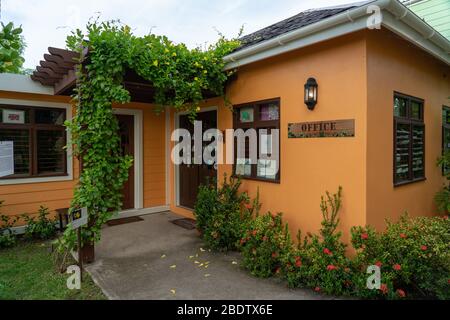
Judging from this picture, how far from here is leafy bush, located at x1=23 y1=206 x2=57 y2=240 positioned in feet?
17.3

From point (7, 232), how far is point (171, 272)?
358 centimetres

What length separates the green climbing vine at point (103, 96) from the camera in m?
3.71

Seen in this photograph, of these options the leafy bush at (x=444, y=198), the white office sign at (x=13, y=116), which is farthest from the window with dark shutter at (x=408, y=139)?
the white office sign at (x=13, y=116)

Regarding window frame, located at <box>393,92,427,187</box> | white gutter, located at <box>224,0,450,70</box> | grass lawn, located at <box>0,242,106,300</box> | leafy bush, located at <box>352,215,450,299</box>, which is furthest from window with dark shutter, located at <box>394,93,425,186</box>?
grass lawn, located at <box>0,242,106,300</box>

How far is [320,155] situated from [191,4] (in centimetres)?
807

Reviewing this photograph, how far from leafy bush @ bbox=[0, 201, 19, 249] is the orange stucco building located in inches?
6.6

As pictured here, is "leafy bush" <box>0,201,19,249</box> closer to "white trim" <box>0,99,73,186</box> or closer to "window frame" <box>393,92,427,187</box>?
"white trim" <box>0,99,73,186</box>

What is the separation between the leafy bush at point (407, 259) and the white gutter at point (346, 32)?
2359 mm

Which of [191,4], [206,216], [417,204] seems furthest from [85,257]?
[191,4]

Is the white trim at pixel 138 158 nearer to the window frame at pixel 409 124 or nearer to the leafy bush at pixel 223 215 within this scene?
the leafy bush at pixel 223 215

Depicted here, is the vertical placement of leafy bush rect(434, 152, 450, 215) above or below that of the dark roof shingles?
below

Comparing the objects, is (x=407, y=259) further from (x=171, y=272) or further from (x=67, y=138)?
(x=67, y=138)
